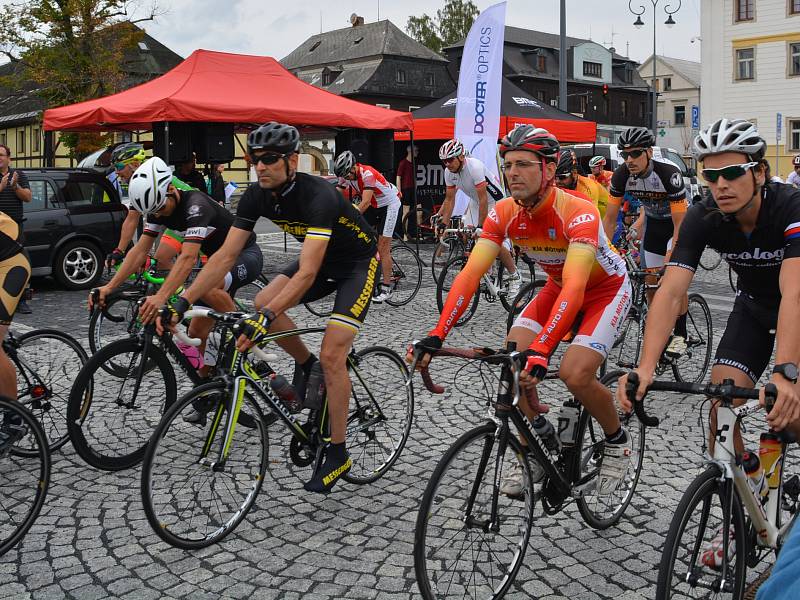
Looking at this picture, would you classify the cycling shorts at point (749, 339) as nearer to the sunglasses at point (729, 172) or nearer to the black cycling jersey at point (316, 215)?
the sunglasses at point (729, 172)

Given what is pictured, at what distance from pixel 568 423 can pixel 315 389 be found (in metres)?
1.48

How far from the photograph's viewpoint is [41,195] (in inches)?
531

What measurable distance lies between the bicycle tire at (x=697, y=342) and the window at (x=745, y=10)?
48041mm

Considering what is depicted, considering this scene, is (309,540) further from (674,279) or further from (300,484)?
(674,279)

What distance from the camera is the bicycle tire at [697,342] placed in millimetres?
7688

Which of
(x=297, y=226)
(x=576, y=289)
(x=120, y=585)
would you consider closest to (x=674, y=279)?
(x=576, y=289)

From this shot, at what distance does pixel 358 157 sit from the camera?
57.0ft

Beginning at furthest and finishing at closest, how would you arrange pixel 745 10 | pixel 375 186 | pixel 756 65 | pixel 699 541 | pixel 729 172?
pixel 745 10, pixel 756 65, pixel 375 186, pixel 729 172, pixel 699 541

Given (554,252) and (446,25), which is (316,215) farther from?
(446,25)

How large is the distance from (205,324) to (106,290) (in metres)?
0.82

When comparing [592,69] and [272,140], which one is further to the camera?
[592,69]

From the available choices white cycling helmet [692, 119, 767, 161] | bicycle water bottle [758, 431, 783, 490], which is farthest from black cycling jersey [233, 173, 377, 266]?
bicycle water bottle [758, 431, 783, 490]

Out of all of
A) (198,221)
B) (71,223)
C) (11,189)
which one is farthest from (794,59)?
(198,221)

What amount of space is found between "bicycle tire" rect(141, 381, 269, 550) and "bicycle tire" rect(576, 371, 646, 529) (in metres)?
1.62
